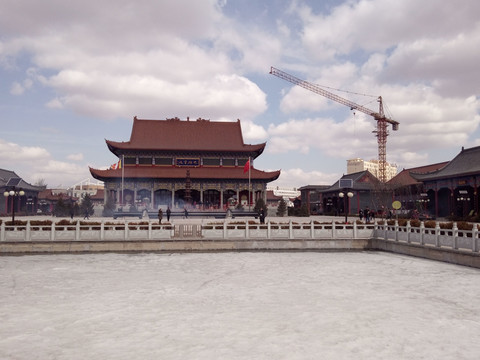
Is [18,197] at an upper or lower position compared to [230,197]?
upper

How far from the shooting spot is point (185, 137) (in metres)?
62.8

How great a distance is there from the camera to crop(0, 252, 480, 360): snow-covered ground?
26.9 feet

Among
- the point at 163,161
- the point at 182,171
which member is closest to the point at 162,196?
the point at 182,171

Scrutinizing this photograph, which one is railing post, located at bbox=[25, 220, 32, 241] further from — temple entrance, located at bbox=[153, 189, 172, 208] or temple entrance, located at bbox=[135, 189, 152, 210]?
temple entrance, located at bbox=[153, 189, 172, 208]

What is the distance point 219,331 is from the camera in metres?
9.32

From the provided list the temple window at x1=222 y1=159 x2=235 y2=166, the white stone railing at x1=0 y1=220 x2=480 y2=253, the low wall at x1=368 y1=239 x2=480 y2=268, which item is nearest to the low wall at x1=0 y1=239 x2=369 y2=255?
the white stone railing at x1=0 y1=220 x2=480 y2=253

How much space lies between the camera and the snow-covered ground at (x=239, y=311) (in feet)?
26.9

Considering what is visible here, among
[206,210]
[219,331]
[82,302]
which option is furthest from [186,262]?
[206,210]

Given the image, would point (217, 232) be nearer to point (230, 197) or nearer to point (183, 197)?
point (183, 197)

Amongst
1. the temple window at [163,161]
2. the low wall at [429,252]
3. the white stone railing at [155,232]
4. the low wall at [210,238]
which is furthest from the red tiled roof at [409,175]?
the white stone railing at [155,232]

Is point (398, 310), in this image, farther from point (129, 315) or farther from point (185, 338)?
point (129, 315)

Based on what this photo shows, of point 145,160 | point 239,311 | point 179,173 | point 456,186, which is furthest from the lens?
point 145,160

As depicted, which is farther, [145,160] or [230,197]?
[230,197]

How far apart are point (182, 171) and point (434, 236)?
4204 cm
